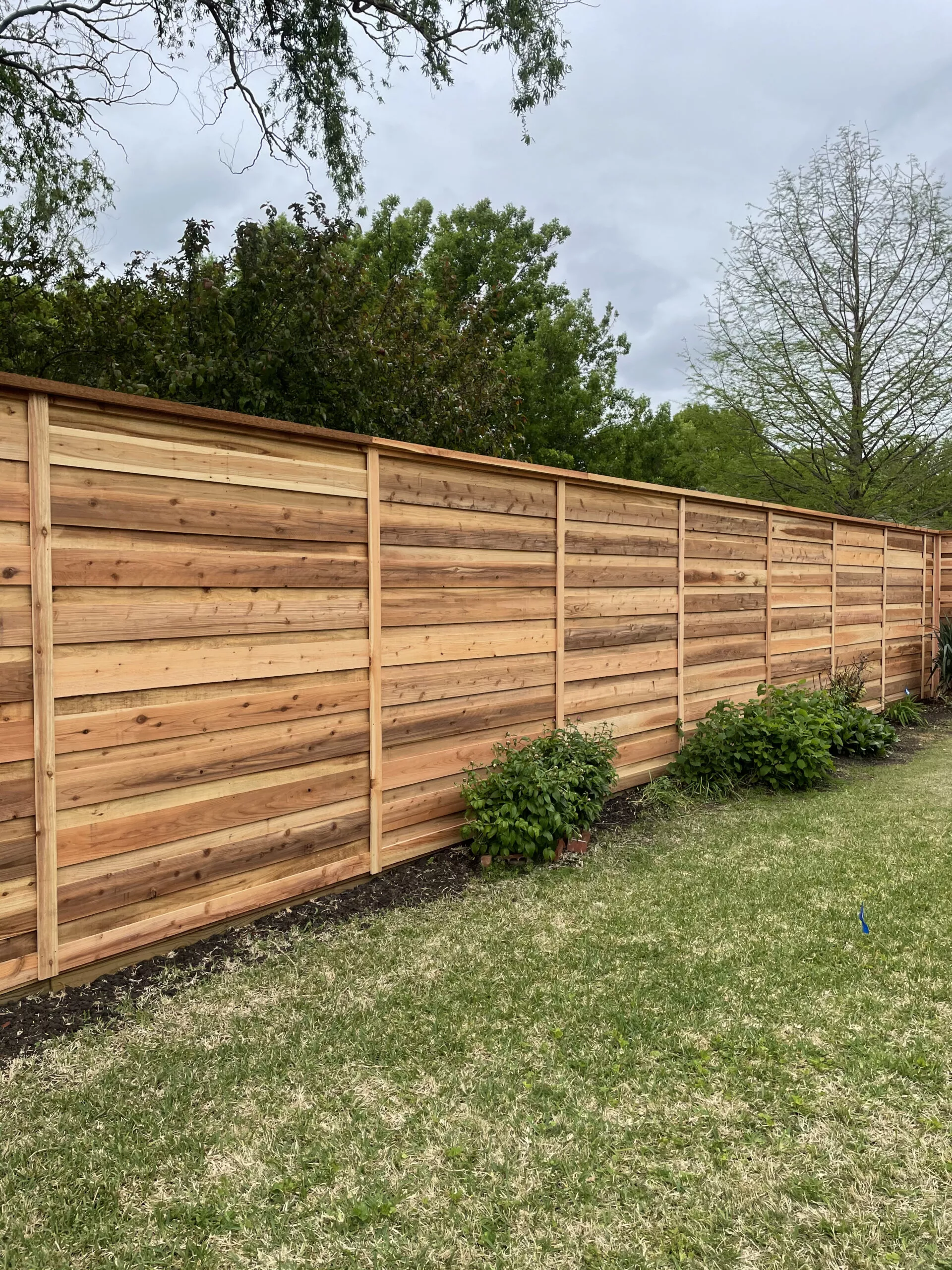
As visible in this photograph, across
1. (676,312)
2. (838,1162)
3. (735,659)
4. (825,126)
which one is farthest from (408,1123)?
(676,312)

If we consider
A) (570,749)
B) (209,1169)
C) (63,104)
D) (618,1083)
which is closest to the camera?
(209,1169)

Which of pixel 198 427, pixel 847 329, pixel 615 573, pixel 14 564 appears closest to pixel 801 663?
pixel 615 573

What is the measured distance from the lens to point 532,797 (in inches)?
168

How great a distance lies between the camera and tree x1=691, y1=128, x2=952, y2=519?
1288 centimetres

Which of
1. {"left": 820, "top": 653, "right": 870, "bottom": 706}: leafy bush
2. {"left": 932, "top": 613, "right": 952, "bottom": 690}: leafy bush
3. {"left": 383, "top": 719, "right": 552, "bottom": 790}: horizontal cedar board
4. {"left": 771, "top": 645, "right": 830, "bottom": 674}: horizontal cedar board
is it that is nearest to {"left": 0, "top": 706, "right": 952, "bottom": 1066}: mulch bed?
{"left": 383, "top": 719, "right": 552, "bottom": 790}: horizontal cedar board

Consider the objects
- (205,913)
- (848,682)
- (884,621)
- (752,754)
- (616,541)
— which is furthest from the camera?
(884,621)

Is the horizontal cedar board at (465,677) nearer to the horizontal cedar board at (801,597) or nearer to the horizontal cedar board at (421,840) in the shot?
the horizontal cedar board at (421,840)

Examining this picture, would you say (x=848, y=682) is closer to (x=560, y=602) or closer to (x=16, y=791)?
(x=560, y=602)

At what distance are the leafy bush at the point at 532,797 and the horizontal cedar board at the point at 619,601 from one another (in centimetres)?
97

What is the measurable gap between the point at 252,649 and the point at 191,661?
28cm

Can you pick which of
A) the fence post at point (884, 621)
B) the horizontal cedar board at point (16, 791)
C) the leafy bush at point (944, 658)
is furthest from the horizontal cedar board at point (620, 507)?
the leafy bush at point (944, 658)

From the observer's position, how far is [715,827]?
16.6 ft

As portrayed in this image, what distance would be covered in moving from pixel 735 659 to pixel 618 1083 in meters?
4.84

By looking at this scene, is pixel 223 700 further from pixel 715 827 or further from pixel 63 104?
pixel 63 104
